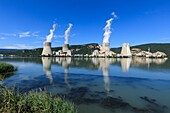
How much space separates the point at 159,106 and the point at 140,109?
139cm

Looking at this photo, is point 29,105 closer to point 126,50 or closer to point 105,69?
point 105,69

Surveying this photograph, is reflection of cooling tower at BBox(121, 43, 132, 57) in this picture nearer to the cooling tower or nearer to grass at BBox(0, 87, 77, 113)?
the cooling tower

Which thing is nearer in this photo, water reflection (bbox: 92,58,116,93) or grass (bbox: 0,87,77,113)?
grass (bbox: 0,87,77,113)

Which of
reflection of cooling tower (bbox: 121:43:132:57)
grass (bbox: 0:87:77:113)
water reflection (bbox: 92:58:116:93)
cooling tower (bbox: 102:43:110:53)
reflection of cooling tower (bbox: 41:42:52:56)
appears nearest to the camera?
grass (bbox: 0:87:77:113)

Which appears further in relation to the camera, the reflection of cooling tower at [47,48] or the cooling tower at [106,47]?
the cooling tower at [106,47]

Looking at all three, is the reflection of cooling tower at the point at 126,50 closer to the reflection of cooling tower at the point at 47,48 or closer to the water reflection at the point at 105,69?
the reflection of cooling tower at the point at 47,48

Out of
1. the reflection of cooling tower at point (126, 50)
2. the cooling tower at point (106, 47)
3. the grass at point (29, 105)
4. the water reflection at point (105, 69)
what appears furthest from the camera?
the reflection of cooling tower at point (126, 50)

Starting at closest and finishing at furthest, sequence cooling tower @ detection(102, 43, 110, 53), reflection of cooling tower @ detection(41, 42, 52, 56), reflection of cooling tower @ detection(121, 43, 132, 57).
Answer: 1. reflection of cooling tower @ detection(41, 42, 52, 56)
2. cooling tower @ detection(102, 43, 110, 53)
3. reflection of cooling tower @ detection(121, 43, 132, 57)

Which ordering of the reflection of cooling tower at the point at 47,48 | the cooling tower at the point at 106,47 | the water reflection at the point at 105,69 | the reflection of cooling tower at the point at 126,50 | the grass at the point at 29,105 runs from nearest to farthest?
the grass at the point at 29,105, the water reflection at the point at 105,69, the reflection of cooling tower at the point at 47,48, the cooling tower at the point at 106,47, the reflection of cooling tower at the point at 126,50

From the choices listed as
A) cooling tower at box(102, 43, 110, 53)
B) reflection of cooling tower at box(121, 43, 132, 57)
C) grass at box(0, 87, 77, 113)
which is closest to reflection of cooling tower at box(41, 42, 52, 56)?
cooling tower at box(102, 43, 110, 53)

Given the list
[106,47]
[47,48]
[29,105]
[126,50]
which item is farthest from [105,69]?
[126,50]

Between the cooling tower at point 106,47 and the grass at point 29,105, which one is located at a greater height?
the cooling tower at point 106,47

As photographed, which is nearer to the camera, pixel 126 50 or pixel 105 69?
pixel 105 69

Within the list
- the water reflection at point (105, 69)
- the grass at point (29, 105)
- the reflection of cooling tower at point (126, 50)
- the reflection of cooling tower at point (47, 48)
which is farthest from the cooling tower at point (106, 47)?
the grass at point (29, 105)
